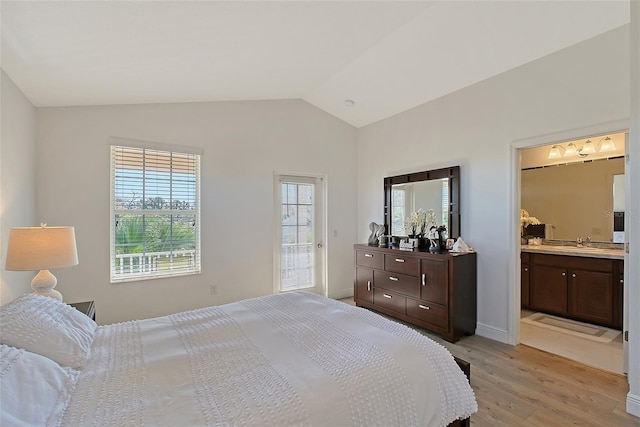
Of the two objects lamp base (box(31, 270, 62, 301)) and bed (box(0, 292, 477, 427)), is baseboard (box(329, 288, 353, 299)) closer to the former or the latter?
bed (box(0, 292, 477, 427))

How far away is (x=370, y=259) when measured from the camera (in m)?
4.08

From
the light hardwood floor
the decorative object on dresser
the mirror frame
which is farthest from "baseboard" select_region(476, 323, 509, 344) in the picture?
the decorative object on dresser

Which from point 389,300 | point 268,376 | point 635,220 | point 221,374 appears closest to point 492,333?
point 389,300

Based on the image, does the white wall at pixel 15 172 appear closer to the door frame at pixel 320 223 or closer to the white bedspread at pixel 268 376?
the white bedspread at pixel 268 376

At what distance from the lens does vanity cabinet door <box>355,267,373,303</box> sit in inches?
161

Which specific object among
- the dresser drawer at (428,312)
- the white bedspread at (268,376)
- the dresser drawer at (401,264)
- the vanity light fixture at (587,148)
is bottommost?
the dresser drawer at (428,312)

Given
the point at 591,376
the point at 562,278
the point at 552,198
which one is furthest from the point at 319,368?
the point at 552,198

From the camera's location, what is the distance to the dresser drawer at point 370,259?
3.93m

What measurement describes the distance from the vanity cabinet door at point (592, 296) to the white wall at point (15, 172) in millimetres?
5558

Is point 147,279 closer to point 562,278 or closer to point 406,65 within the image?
point 406,65

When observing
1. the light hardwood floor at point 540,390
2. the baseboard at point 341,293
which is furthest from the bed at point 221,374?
the baseboard at point 341,293

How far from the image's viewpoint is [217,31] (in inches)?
89.7

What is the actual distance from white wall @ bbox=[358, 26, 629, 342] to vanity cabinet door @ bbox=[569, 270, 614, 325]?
1.23 m

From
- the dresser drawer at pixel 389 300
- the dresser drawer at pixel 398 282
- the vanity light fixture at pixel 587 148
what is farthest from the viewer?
the vanity light fixture at pixel 587 148
